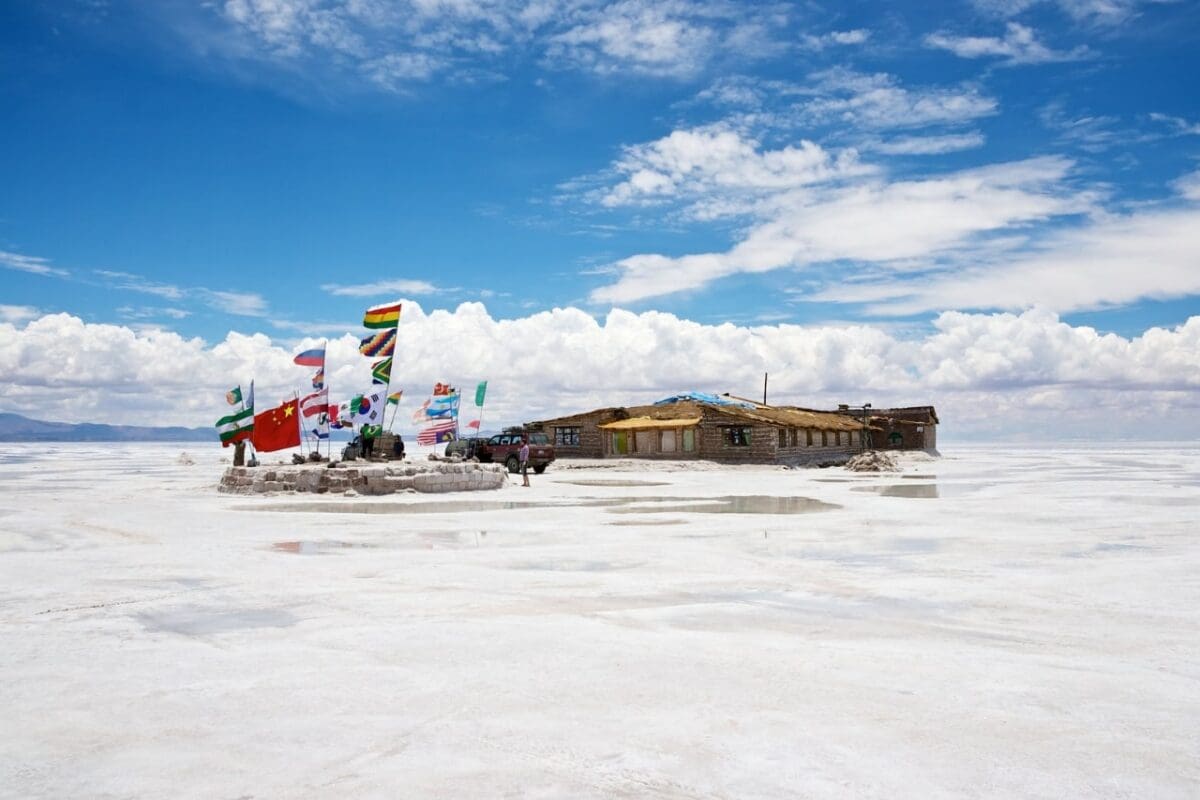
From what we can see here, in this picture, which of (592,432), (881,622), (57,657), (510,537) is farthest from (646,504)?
(592,432)

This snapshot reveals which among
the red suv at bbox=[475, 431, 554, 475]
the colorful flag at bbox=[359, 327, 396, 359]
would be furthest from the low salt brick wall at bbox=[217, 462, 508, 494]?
the red suv at bbox=[475, 431, 554, 475]

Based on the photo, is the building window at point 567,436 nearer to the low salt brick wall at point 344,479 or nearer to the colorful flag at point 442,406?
the colorful flag at point 442,406

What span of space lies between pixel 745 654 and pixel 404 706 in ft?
8.82

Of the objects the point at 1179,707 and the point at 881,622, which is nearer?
the point at 1179,707

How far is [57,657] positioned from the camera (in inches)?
268

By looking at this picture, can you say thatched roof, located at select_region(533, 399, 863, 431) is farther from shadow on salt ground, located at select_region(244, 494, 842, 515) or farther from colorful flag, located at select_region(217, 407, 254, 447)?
colorful flag, located at select_region(217, 407, 254, 447)

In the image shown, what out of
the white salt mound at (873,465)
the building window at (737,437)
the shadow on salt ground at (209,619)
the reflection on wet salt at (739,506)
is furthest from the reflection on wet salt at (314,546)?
the building window at (737,437)

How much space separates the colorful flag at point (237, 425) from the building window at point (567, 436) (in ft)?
91.5

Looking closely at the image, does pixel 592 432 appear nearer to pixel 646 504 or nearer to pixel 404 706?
pixel 646 504

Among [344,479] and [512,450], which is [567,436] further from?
[344,479]

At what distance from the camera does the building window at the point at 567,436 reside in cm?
5588

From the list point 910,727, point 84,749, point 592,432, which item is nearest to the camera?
point 84,749

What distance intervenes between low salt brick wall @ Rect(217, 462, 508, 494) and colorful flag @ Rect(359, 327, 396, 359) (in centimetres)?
407

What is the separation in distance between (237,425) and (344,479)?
22.0 ft
